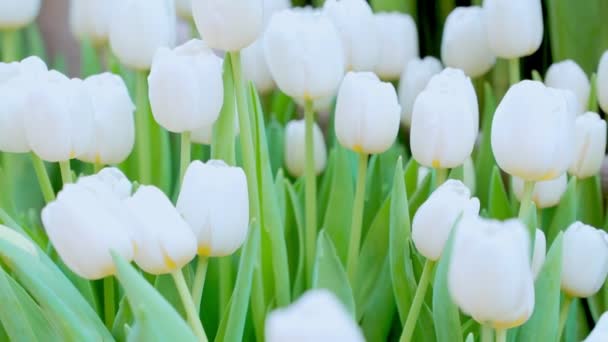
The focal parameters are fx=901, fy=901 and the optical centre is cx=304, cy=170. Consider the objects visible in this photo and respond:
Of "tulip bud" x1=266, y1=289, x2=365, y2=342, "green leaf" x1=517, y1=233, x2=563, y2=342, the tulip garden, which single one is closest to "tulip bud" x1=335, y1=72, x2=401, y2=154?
the tulip garden

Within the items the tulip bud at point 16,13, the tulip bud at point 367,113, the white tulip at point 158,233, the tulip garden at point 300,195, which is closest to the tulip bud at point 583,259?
the tulip garden at point 300,195

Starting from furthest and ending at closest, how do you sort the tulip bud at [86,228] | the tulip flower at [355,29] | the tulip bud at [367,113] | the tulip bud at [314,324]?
the tulip flower at [355,29], the tulip bud at [367,113], the tulip bud at [86,228], the tulip bud at [314,324]

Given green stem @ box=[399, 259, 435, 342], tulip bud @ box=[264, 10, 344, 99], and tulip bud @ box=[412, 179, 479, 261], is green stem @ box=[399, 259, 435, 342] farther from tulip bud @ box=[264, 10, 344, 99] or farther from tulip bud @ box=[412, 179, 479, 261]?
tulip bud @ box=[264, 10, 344, 99]

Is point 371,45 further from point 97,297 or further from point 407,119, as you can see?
point 97,297

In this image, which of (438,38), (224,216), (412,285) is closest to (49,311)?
(224,216)

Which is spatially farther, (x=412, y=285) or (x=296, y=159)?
(x=296, y=159)

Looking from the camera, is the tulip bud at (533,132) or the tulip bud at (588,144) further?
the tulip bud at (588,144)

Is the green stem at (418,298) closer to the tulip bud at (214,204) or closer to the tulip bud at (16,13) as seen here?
the tulip bud at (214,204)
